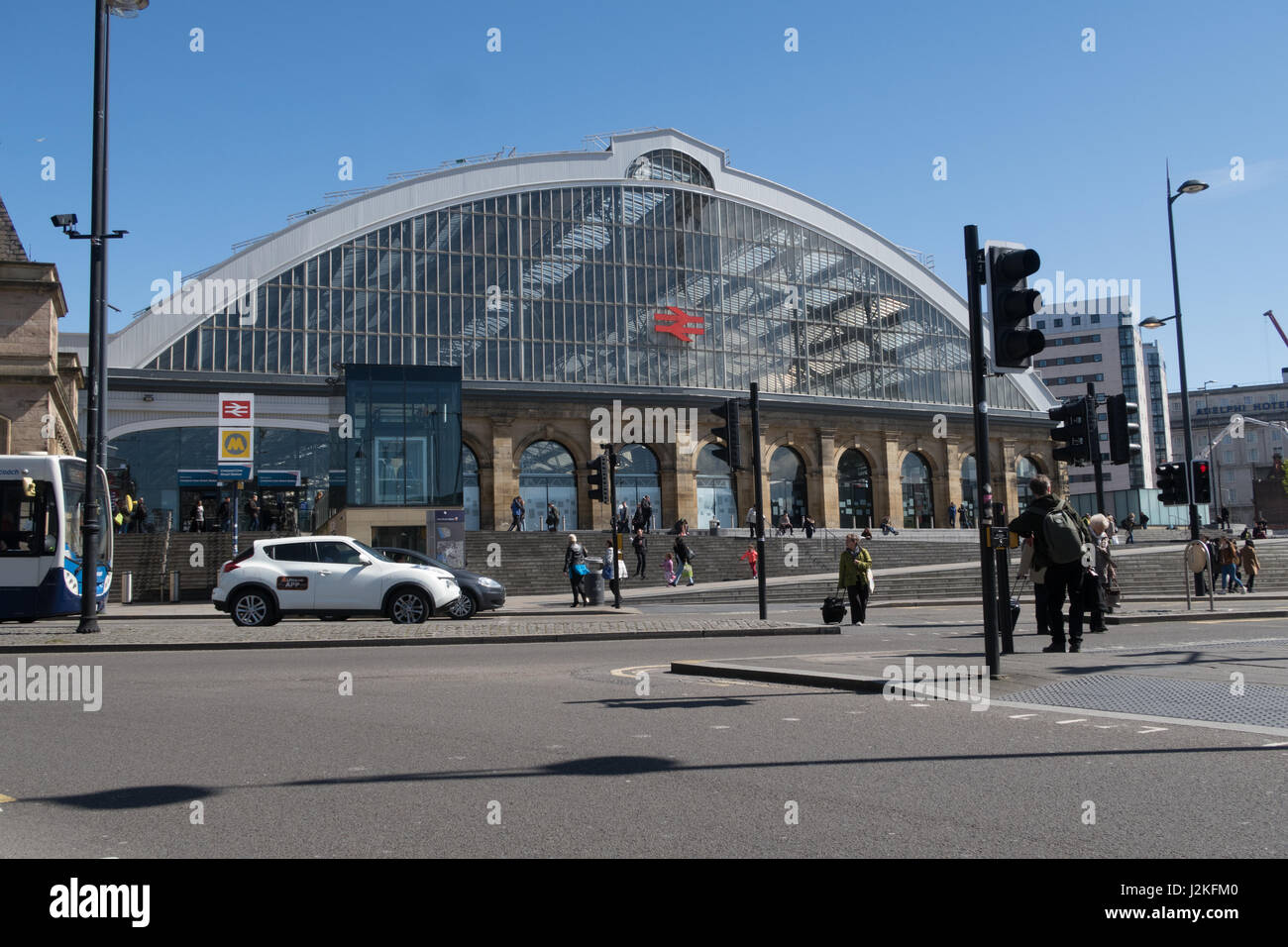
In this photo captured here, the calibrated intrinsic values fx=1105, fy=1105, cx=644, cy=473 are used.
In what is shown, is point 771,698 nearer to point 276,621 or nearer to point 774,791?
point 774,791

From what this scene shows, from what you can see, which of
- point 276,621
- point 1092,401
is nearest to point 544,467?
point 276,621

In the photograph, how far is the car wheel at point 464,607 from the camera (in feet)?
72.2

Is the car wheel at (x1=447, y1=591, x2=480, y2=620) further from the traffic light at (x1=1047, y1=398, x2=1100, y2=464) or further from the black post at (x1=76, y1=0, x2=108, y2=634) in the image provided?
the traffic light at (x1=1047, y1=398, x2=1100, y2=464)

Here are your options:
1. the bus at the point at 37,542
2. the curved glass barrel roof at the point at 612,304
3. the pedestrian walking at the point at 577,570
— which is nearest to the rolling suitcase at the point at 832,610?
the pedestrian walking at the point at 577,570

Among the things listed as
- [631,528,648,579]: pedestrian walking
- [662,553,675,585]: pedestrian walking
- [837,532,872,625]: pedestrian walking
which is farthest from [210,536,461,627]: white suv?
[631,528,648,579]: pedestrian walking

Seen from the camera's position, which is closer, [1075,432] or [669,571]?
[1075,432]

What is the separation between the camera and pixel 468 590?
22.9 metres

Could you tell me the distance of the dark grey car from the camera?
2200 centimetres

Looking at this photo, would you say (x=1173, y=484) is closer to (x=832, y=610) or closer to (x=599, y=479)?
(x=832, y=610)

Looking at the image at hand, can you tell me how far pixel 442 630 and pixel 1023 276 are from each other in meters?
11.4

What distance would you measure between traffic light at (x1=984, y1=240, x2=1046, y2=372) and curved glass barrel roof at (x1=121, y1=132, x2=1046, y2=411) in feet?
157

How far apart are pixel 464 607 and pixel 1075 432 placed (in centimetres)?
1295

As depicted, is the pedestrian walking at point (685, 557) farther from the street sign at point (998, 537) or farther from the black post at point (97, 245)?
the street sign at point (998, 537)

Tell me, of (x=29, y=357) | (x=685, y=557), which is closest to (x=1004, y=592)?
(x=685, y=557)
